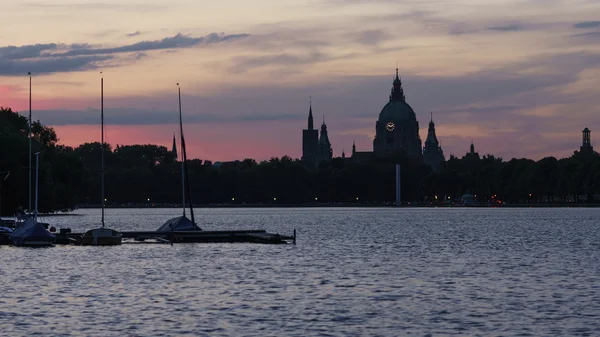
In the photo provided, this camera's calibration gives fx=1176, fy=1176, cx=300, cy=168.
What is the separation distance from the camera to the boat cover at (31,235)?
104m

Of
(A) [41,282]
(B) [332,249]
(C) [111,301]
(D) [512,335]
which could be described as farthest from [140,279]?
(B) [332,249]

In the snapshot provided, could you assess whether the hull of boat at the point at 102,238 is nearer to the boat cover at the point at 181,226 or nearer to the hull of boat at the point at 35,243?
the hull of boat at the point at 35,243

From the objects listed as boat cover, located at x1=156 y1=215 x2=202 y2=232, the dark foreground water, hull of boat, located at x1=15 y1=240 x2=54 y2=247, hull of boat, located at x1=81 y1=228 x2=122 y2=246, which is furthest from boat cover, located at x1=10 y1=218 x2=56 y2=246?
boat cover, located at x1=156 y1=215 x2=202 y2=232

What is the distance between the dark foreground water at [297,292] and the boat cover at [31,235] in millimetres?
1876

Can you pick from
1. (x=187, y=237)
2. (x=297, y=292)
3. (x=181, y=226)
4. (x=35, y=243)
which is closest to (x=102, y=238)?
(x=35, y=243)

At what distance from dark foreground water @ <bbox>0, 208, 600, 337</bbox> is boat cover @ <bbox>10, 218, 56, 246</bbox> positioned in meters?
1.88

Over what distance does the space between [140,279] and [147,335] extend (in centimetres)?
2644

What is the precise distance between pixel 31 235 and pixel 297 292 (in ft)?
155

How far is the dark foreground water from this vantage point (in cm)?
4825

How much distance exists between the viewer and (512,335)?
45625 millimetres

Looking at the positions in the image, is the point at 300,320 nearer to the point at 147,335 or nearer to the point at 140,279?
the point at 147,335

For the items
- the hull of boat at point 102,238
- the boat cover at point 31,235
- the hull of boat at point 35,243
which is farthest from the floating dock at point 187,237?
the hull of boat at point 35,243

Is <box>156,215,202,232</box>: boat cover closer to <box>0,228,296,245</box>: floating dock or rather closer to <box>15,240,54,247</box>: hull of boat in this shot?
<box>0,228,296,245</box>: floating dock

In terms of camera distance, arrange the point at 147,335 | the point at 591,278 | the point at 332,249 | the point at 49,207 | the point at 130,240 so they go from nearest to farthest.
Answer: the point at 147,335, the point at 591,278, the point at 332,249, the point at 130,240, the point at 49,207
